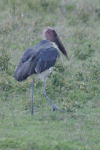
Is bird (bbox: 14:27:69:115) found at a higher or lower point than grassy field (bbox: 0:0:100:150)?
higher

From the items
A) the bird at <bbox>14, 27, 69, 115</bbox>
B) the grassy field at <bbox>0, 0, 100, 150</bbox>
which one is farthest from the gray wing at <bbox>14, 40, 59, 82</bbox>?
the grassy field at <bbox>0, 0, 100, 150</bbox>

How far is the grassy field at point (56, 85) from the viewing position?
4094 millimetres

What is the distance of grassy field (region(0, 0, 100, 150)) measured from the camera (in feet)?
13.4

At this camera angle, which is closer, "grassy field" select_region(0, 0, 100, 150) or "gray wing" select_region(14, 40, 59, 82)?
"grassy field" select_region(0, 0, 100, 150)

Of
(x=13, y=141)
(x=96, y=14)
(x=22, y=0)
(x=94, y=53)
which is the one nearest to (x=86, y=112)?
(x=13, y=141)

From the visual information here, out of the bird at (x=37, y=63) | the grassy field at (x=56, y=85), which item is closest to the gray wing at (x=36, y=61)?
the bird at (x=37, y=63)

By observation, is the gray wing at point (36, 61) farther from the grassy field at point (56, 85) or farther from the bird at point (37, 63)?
the grassy field at point (56, 85)

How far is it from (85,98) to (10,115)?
55.8 inches

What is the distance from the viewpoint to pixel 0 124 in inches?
176

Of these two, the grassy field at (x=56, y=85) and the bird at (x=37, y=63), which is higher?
the bird at (x=37, y=63)

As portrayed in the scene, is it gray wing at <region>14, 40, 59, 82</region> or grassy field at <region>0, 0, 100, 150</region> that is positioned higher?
gray wing at <region>14, 40, 59, 82</region>

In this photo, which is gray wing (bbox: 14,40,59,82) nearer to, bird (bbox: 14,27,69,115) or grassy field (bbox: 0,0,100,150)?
bird (bbox: 14,27,69,115)

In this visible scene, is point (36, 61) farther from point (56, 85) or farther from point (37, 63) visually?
point (56, 85)

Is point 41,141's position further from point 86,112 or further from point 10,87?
point 10,87
